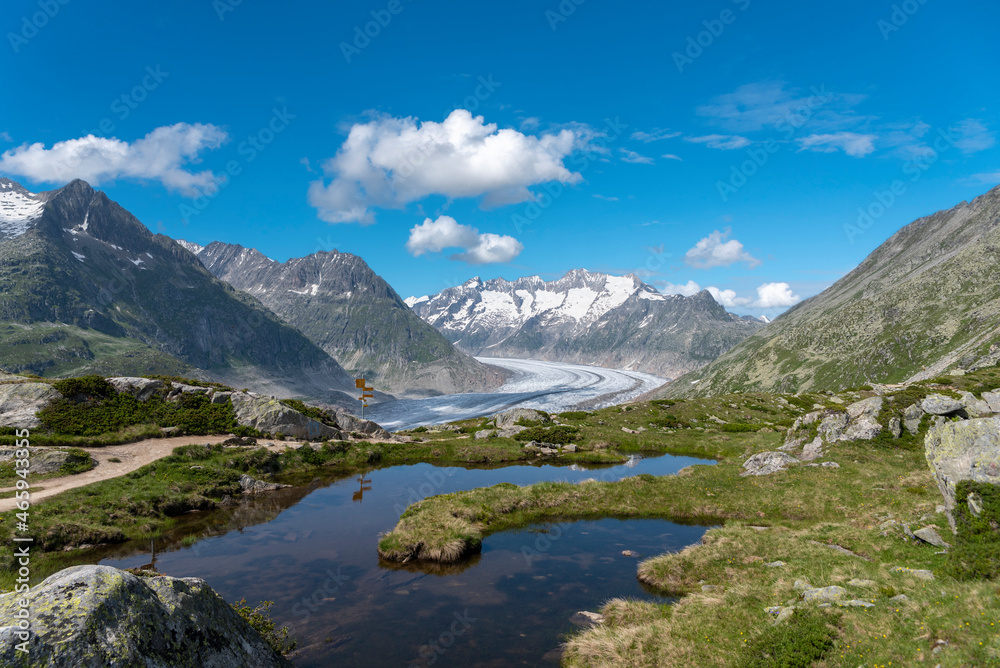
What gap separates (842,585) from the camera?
61.2 feet

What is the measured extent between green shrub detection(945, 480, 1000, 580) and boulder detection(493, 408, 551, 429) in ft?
235

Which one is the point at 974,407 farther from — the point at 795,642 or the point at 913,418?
the point at 795,642

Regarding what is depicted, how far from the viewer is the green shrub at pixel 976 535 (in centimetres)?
1623

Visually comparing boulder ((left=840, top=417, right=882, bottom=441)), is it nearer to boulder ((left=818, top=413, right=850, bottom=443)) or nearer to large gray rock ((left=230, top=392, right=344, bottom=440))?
boulder ((left=818, top=413, right=850, bottom=443))

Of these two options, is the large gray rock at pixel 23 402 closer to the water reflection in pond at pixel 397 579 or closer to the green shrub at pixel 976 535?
the water reflection in pond at pixel 397 579

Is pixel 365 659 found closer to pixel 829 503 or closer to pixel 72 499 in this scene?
pixel 72 499

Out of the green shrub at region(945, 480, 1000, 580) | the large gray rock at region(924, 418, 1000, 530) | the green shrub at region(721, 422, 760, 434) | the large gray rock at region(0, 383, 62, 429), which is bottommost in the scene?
the green shrub at region(721, 422, 760, 434)

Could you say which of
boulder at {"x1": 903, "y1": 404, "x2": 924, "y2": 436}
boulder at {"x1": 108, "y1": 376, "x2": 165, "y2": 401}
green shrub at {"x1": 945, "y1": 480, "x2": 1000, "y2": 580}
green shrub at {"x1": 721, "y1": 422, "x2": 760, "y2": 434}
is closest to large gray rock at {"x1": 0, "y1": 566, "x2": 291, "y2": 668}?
green shrub at {"x1": 945, "y1": 480, "x2": 1000, "y2": 580}

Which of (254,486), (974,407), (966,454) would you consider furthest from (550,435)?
→ (966,454)

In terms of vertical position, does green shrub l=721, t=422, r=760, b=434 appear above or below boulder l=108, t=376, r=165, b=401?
below

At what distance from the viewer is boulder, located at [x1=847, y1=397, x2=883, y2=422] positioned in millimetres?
49034

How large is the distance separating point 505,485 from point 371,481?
17.7m

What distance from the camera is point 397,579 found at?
2767 cm

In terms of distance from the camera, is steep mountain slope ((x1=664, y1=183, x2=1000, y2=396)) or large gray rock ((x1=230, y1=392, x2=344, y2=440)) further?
steep mountain slope ((x1=664, y1=183, x2=1000, y2=396))
